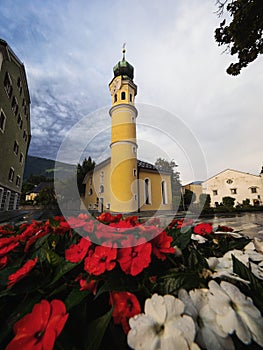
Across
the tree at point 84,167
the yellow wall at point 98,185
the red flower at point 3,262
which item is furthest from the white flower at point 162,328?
the yellow wall at point 98,185

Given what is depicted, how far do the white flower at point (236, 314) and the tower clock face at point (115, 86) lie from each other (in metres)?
17.2

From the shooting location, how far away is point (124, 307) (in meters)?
0.42

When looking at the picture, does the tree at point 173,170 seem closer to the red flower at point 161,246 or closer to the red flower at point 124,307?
the red flower at point 161,246

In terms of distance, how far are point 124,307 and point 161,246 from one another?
0.20 m

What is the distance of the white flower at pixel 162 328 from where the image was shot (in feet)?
1.04

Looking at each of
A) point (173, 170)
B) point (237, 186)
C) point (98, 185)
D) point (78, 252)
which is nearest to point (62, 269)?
point (78, 252)

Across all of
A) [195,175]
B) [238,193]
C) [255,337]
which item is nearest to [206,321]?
[255,337]

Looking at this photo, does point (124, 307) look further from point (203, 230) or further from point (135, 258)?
point (203, 230)

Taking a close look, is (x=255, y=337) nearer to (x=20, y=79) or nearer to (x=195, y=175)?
(x=195, y=175)

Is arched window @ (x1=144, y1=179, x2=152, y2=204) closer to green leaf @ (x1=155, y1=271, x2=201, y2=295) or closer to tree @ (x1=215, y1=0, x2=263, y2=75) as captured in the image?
tree @ (x1=215, y1=0, x2=263, y2=75)

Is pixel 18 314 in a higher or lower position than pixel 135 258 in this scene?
lower

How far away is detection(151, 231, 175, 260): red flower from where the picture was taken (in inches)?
21.1

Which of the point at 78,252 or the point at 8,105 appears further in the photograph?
the point at 8,105

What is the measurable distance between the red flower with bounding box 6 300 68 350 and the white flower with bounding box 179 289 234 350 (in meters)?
0.26
